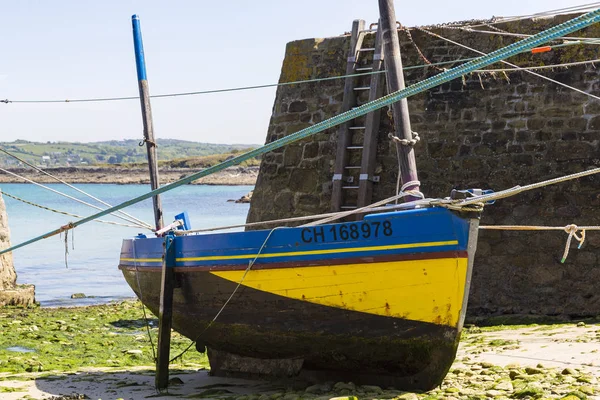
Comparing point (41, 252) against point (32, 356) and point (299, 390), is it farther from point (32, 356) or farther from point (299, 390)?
point (299, 390)

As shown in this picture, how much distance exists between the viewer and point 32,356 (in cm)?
1219

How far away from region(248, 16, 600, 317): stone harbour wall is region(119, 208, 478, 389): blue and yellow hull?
408 cm

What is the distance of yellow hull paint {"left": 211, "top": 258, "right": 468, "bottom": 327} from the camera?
26.0 ft

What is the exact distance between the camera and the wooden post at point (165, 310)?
945cm

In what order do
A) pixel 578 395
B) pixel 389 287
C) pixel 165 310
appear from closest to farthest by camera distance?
pixel 578 395
pixel 389 287
pixel 165 310

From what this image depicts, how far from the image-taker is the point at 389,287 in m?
8.09

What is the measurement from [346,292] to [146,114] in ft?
16.1

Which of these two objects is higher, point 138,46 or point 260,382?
point 138,46

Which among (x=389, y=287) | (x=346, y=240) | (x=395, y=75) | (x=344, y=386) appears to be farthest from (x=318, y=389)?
(x=395, y=75)

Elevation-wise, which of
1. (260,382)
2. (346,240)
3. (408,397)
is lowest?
(260,382)

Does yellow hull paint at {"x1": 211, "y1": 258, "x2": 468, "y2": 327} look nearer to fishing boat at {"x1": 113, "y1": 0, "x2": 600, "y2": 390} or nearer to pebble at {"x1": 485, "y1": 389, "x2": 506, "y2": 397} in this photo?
fishing boat at {"x1": 113, "y1": 0, "x2": 600, "y2": 390}

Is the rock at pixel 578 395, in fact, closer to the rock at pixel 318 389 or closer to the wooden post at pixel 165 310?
the rock at pixel 318 389

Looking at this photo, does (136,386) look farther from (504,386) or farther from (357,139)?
(357,139)

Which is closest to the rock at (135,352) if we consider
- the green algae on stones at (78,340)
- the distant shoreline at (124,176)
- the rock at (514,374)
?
the green algae on stones at (78,340)
